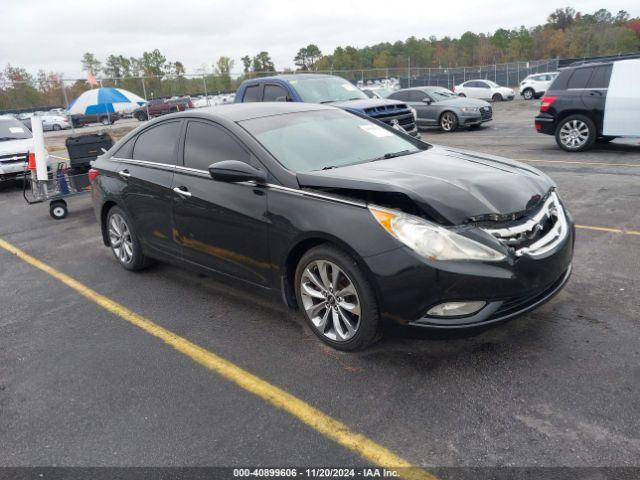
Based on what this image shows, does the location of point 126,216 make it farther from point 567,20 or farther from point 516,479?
point 567,20

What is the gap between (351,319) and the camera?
3.53 m

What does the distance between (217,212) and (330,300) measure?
1.22 metres

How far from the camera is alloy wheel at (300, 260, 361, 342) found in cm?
346

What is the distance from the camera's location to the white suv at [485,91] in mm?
30328

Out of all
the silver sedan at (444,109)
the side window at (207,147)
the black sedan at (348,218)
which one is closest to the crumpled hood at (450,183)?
the black sedan at (348,218)

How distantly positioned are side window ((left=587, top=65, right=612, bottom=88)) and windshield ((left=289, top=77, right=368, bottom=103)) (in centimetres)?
461

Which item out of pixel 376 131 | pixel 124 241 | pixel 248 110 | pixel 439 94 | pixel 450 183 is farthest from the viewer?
pixel 439 94

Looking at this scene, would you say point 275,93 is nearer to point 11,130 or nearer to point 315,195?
point 11,130

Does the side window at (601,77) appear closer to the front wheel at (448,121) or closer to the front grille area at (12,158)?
the front wheel at (448,121)

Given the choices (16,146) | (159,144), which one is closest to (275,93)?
(16,146)

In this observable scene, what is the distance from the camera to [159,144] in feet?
16.3

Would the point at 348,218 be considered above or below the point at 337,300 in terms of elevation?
above

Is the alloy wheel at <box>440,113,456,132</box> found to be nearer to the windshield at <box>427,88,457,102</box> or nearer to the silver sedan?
the silver sedan

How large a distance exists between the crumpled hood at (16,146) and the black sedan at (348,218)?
8.18m
